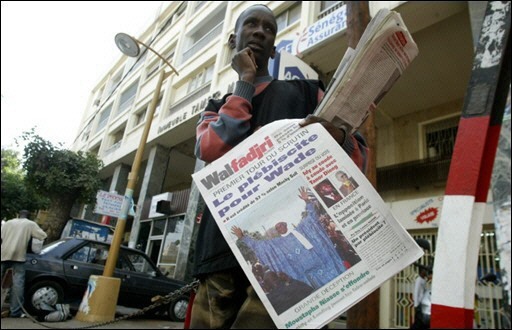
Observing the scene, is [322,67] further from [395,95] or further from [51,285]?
[51,285]

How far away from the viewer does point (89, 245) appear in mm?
5699

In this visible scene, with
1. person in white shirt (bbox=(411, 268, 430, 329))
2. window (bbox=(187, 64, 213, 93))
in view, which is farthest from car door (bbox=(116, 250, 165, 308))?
window (bbox=(187, 64, 213, 93))

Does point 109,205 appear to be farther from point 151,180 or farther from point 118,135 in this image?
point 118,135

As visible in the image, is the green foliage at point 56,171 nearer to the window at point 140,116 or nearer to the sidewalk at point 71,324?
the sidewalk at point 71,324

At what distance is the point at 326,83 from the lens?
7949 millimetres

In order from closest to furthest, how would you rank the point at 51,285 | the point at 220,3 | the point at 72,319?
the point at 72,319
the point at 51,285
the point at 220,3

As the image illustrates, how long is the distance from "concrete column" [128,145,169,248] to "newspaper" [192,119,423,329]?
1150cm

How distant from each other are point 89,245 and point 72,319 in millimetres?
1310

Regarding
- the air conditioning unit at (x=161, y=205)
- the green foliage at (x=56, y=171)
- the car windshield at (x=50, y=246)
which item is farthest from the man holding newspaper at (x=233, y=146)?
the air conditioning unit at (x=161, y=205)

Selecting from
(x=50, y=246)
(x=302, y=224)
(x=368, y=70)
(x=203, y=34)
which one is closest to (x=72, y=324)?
(x=50, y=246)

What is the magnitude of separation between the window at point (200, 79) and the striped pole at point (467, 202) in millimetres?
12127

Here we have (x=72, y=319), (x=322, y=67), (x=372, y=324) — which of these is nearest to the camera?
(x=372, y=324)

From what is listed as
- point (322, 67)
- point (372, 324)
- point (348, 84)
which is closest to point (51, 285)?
point (372, 324)

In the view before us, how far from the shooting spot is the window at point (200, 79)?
13.0m
